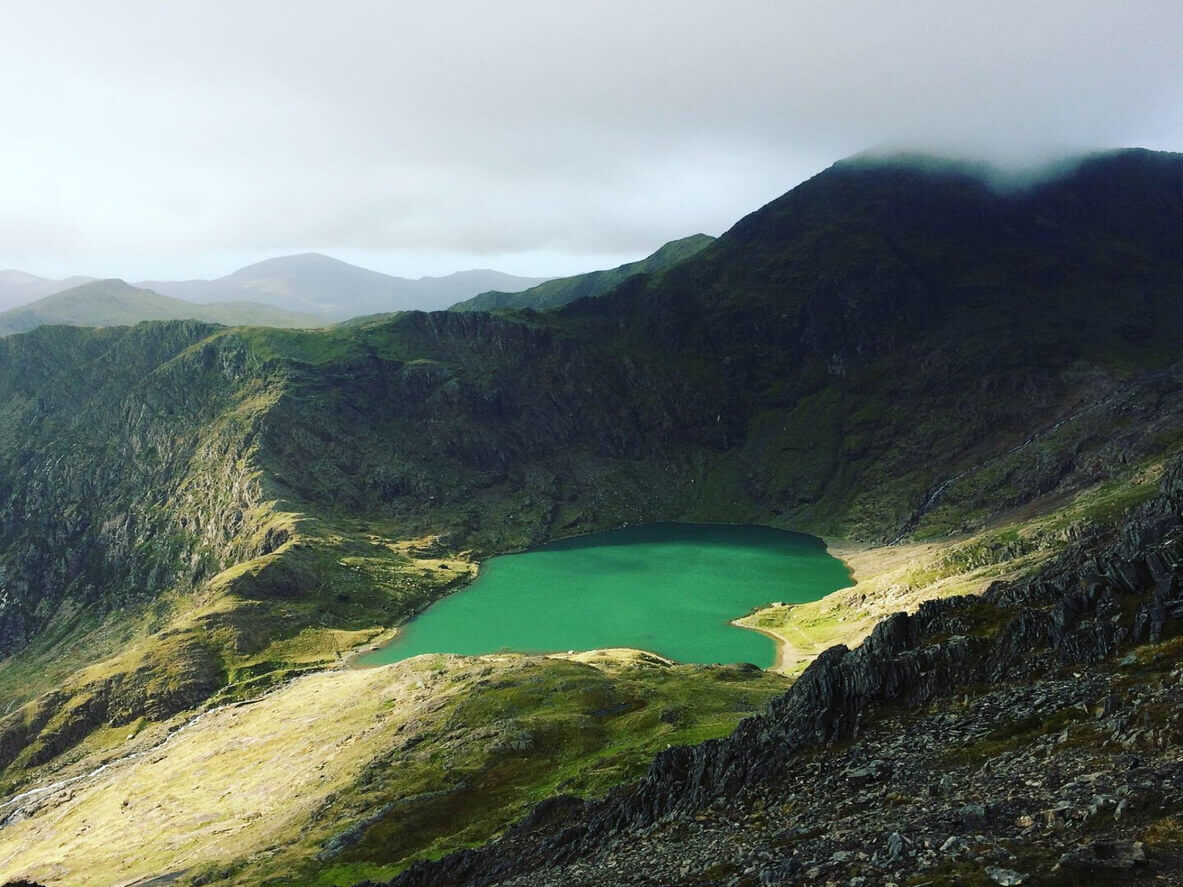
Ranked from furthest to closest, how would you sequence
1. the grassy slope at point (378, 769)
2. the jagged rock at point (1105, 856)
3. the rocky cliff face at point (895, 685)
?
the grassy slope at point (378, 769) → the rocky cliff face at point (895, 685) → the jagged rock at point (1105, 856)

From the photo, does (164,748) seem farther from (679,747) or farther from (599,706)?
(679,747)

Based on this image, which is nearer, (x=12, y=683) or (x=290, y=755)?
(x=290, y=755)

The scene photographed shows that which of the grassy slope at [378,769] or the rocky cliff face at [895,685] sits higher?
the rocky cliff face at [895,685]

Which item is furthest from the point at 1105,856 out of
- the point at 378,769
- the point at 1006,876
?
the point at 378,769

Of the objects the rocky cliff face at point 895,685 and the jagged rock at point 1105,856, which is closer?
the jagged rock at point 1105,856

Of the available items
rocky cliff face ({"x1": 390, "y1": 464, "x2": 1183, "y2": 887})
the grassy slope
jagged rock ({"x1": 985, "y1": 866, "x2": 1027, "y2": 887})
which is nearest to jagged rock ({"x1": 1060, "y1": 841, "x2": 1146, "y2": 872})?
jagged rock ({"x1": 985, "y1": 866, "x2": 1027, "y2": 887})

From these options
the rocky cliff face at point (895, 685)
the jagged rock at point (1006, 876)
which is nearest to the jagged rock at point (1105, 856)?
the jagged rock at point (1006, 876)

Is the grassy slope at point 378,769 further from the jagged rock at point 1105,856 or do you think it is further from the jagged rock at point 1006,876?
the jagged rock at point 1105,856

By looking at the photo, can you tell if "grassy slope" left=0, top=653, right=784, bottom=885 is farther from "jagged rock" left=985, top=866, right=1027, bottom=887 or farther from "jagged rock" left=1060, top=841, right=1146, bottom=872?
"jagged rock" left=1060, top=841, right=1146, bottom=872

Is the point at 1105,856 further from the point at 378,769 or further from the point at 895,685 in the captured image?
the point at 378,769

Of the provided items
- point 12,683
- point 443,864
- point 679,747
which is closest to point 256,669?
point 12,683

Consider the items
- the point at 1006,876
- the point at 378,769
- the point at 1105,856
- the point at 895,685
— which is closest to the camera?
the point at 1105,856
